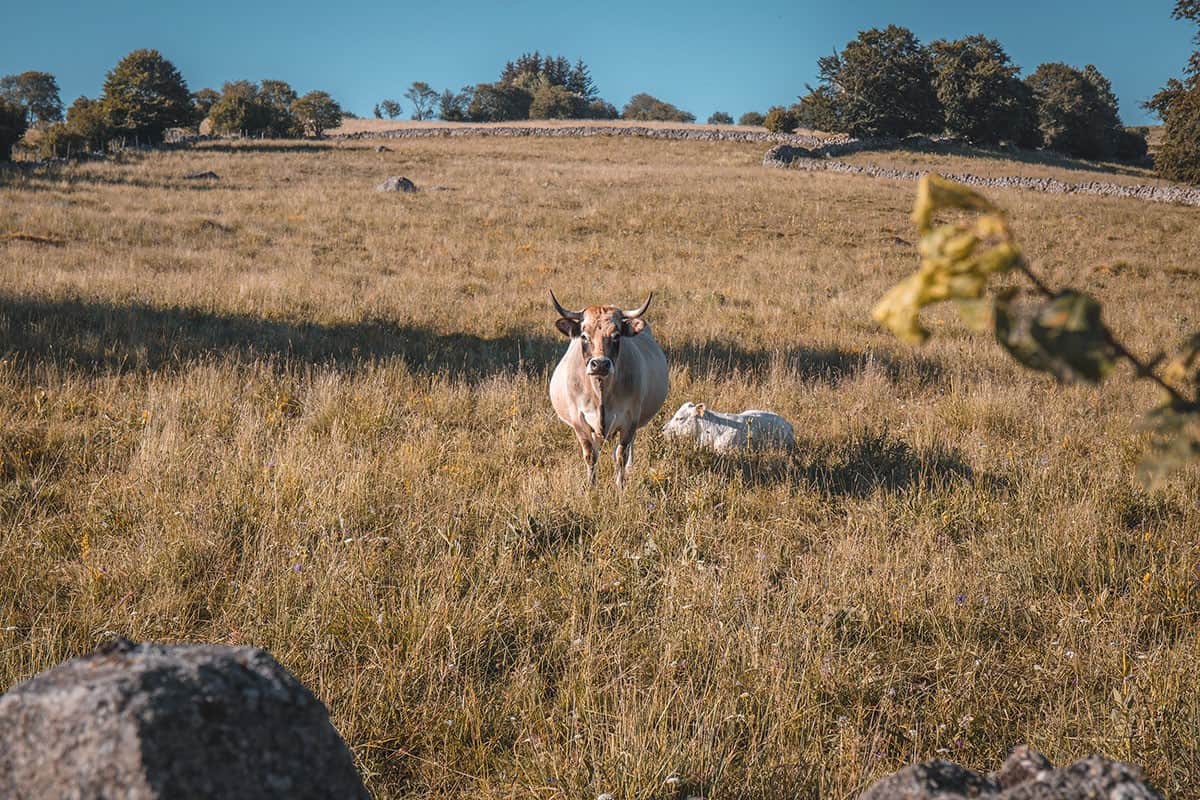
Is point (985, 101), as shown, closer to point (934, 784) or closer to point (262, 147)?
point (262, 147)

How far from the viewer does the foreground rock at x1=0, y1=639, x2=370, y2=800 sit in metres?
1.26

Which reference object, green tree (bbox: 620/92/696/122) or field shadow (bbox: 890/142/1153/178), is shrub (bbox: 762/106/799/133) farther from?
green tree (bbox: 620/92/696/122)

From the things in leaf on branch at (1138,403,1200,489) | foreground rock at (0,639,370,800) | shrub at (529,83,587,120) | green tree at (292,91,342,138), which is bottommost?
foreground rock at (0,639,370,800)

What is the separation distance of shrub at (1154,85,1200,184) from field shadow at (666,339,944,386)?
4020 cm

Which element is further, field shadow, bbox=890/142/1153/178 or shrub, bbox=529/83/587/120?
shrub, bbox=529/83/587/120

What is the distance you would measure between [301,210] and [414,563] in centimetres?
2173

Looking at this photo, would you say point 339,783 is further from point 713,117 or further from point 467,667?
point 713,117

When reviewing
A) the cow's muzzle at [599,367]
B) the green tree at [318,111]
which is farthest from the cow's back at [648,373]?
the green tree at [318,111]

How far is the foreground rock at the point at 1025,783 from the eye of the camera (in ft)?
4.51

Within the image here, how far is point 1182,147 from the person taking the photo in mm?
41219

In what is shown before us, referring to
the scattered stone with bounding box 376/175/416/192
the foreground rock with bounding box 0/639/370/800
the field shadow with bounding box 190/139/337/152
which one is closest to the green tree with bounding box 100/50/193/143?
the field shadow with bounding box 190/139/337/152

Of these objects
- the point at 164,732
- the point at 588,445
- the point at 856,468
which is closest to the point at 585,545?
the point at 588,445

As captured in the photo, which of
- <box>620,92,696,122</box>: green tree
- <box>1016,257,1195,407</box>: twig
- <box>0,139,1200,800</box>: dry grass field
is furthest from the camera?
<box>620,92,696,122</box>: green tree

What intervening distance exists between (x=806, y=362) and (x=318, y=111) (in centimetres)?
8151
